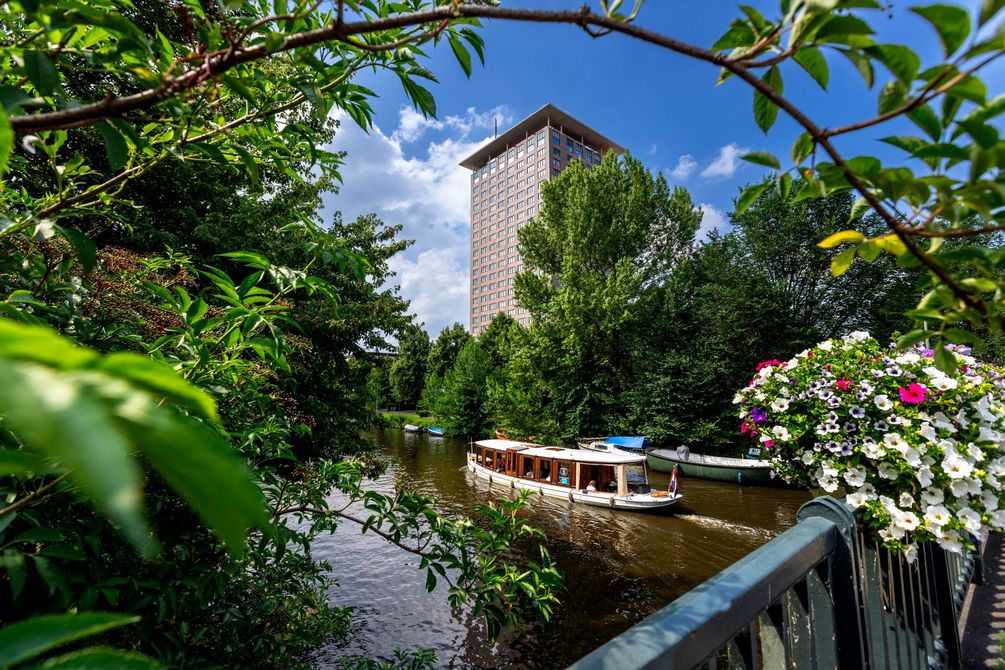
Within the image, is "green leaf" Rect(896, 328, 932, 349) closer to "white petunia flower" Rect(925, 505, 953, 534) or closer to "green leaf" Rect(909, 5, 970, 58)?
"green leaf" Rect(909, 5, 970, 58)

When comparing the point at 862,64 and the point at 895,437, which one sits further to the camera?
the point at 895,437

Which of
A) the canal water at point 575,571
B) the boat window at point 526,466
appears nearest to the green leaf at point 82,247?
the canal water at point 575,571

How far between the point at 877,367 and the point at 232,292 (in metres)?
3.39

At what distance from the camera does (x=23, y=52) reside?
0.81 m

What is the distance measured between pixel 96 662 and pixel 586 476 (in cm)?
1784

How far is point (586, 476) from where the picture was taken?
56.1 ft

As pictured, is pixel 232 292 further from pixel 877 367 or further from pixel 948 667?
pixel 948 667

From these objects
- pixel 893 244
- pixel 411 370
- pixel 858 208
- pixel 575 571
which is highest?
pixel 411 370

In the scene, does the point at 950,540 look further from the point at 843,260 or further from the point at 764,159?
the point at 764,159

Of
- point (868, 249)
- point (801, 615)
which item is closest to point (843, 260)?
point (868, 249)

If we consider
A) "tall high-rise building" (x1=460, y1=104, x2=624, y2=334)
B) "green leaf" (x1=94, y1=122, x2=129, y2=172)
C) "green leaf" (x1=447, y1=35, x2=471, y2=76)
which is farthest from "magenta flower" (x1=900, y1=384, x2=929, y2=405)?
"tall high-rise building" (x1=460, y1=104, x2=624, y2=334)

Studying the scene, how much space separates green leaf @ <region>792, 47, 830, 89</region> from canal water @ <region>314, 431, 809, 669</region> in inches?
192

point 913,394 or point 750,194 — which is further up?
point 750,194

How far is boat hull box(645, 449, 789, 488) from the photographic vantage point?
1955cm
